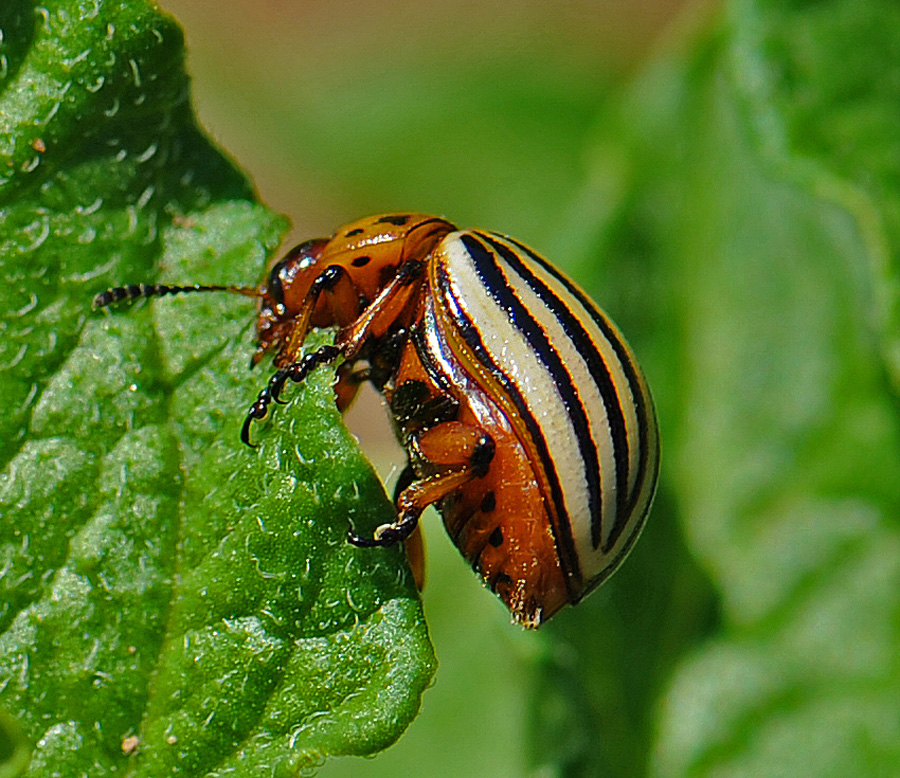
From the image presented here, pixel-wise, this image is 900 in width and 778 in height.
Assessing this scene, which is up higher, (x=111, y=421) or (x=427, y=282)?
(x=427, y=282)

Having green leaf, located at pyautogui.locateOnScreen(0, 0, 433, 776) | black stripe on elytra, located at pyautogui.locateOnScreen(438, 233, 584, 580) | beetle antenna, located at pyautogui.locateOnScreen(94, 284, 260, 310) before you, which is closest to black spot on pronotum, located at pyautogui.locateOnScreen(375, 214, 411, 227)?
black stripe on elytra, located at pyautogui.locateOnScreen(438, 233, 584, 580)

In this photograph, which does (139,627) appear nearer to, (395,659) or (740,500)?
(395,659)

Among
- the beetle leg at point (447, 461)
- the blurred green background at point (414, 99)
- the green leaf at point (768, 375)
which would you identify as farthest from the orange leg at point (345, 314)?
the blurred green background at point (414, 99)

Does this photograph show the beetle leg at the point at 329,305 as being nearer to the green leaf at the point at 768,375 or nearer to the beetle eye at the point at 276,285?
the beetle eye at the point at 276,285

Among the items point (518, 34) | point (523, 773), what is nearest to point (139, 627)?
point (523, 773)

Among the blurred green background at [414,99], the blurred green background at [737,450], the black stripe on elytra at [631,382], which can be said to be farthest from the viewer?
the blurred green background at [414,99]
